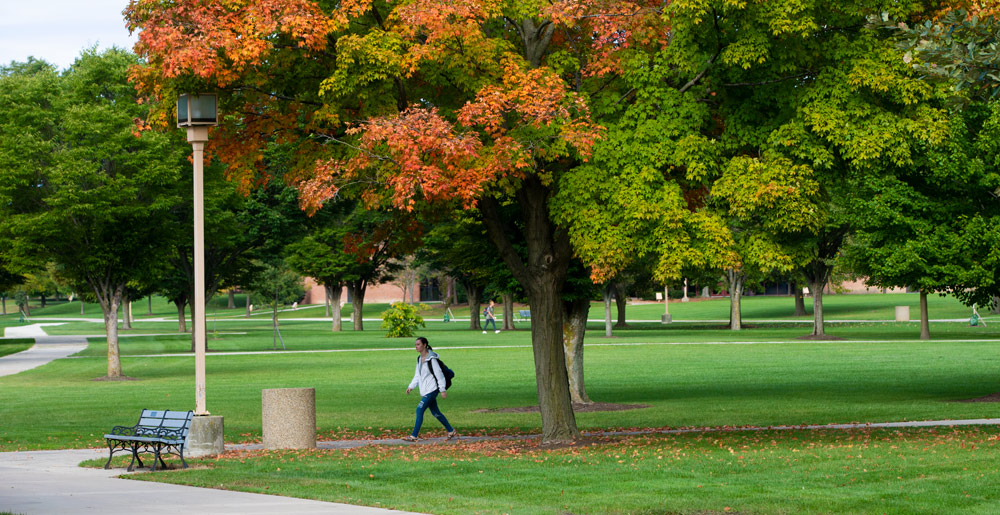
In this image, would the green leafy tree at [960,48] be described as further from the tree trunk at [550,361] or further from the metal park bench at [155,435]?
the metal park bench at [155,435]

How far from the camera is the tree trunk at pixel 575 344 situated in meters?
23.4

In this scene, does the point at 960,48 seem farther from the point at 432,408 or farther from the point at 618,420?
the point at 618,420

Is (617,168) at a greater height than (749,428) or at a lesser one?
greater

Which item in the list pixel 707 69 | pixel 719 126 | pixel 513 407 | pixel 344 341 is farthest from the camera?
pixel 344 341

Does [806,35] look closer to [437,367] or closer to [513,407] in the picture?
[437,367]

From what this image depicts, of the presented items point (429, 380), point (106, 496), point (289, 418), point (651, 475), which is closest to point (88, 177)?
point (429, 380)

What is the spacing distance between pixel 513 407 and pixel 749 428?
253 inches

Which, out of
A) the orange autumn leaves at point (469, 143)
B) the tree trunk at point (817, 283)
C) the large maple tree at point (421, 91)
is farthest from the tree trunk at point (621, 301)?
the orange autumn leaves at point (469, 143)

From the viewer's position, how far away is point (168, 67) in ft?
44.5

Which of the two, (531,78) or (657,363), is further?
(657,363)

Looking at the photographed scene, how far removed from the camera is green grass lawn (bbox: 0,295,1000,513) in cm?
1042

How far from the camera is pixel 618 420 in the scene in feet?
66.4

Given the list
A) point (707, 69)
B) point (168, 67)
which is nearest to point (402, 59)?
point (168, 67)

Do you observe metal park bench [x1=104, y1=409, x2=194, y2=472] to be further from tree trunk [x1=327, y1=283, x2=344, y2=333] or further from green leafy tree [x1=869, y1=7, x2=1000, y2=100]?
tree trunk [x1=327, y1=283, x2=344, y2=333]
